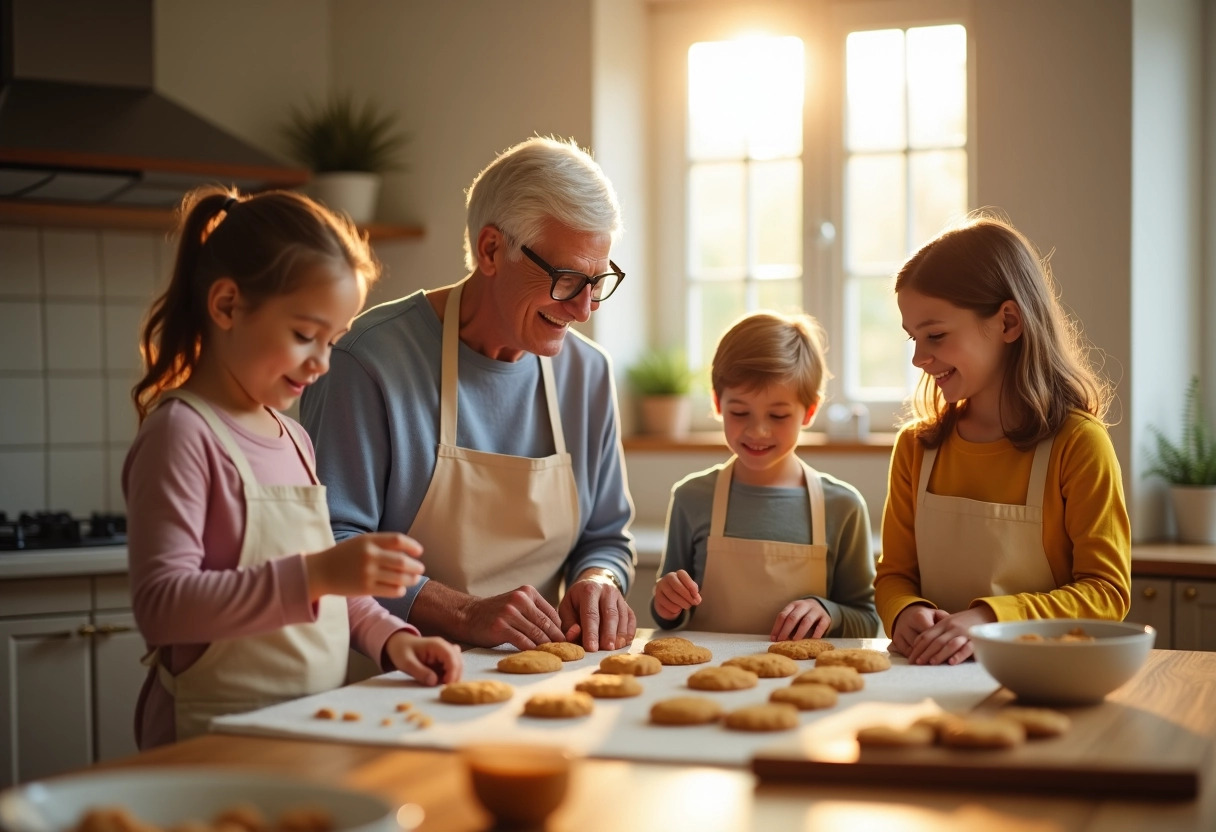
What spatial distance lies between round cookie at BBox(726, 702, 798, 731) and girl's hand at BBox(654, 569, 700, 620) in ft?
1.93

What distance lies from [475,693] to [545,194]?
817 mm

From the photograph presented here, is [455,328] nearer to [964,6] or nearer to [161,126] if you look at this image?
[161,126]

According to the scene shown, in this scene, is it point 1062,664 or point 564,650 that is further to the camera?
point 564,650

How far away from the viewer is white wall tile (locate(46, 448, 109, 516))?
3391mm

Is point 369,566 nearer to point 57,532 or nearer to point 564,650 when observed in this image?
point 564,650

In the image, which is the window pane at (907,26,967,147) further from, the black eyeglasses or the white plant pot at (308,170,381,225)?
the black eyeglasses

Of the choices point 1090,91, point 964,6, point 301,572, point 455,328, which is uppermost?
point 964,6

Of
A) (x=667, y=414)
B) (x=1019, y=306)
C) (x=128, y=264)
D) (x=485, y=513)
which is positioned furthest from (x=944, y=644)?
(x=128, y=264)

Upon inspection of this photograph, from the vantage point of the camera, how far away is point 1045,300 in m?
1.88

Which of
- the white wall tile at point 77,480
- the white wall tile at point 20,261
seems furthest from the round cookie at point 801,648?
the white wall tile at point 20,261

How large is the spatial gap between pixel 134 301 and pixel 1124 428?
104 inches

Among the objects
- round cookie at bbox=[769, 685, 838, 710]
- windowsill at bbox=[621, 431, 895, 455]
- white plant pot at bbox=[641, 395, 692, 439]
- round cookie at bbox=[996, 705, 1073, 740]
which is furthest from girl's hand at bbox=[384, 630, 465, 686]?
white plant pot at bbox=[641, 395, 692, 439]

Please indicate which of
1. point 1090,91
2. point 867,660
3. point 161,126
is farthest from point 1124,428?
point 161,126

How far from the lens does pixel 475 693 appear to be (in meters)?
1.31
